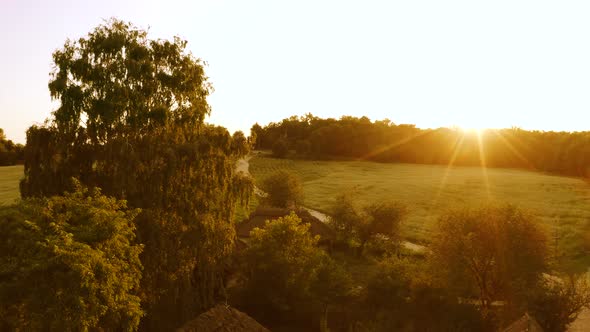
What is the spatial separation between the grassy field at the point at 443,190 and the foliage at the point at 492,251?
742 inches

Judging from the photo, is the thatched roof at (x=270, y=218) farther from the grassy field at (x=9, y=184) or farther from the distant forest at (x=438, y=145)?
the distant forest at (x=438, y=145)

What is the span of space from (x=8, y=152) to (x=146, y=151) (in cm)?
10518

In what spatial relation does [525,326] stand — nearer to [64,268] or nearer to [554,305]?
[554,305]

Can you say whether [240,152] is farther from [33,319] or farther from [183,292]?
[33,319]

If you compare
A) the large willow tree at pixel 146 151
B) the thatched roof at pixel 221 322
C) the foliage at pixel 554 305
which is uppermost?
the large willow tree at pixel 146 151

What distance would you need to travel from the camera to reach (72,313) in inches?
577

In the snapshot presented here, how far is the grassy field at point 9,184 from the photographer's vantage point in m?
67.7

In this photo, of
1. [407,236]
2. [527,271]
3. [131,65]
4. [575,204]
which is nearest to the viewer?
[131,65]

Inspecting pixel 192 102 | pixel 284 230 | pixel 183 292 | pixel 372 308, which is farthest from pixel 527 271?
pixel 192 102

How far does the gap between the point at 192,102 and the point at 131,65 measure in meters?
3.94

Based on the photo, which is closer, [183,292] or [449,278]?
[183,292]

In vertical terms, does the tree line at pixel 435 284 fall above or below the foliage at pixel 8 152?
below

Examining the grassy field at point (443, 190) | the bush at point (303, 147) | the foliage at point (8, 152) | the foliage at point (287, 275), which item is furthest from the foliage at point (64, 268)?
the bush at point (303, 147)

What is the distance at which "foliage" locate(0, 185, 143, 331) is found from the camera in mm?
14625
